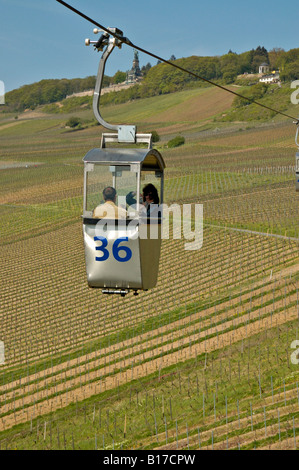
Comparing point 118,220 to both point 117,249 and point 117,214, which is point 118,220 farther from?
point 117,249

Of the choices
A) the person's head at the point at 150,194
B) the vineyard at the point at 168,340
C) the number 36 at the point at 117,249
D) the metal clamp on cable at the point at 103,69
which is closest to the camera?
the metal clamp on cable at the point at 103,69

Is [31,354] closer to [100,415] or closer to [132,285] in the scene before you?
[100,415]

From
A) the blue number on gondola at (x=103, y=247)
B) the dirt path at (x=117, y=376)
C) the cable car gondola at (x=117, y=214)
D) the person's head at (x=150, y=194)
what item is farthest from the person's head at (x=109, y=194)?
the dirt path at (x=117, y=376)

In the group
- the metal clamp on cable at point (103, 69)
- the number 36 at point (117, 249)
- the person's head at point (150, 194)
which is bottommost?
the number 36 at point (117, 249)

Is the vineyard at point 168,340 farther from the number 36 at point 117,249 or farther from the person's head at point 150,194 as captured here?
the person's head at point 150,194

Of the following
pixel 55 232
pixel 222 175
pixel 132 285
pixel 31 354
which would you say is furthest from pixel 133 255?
pixel 222 175

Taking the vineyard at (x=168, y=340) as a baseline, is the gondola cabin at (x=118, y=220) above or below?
above

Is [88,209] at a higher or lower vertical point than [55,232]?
higher
